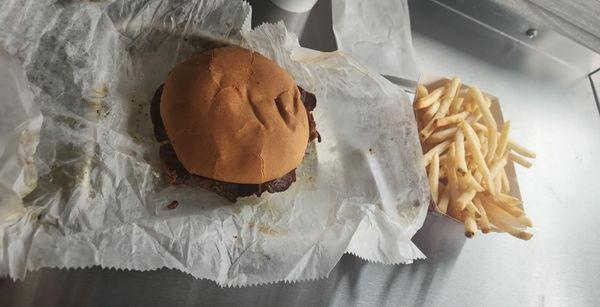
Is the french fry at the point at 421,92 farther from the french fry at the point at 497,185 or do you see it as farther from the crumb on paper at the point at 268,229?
the crumb on paper at the point at 268,229

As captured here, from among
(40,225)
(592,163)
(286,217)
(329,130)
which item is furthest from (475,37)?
(40,225)

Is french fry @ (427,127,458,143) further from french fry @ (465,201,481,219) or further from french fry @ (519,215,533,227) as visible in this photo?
french fry @ (519,215,533,227)

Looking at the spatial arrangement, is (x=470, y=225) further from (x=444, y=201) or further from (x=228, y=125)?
(x=228, y=125)

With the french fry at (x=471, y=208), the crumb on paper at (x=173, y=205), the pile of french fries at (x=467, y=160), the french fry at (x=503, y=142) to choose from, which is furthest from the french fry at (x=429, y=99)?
the crumb on paper at (x=173, y=205)

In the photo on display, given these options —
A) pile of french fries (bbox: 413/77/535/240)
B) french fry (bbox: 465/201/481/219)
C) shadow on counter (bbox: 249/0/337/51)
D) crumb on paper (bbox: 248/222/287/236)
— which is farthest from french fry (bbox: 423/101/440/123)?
crumb on paper (bbox: 248/222/287/236)

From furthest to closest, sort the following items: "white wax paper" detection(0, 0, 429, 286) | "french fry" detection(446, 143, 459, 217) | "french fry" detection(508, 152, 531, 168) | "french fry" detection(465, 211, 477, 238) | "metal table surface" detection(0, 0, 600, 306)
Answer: "french fry" detection(508, 152, 531, 168) < "french fry" detection(446, 143, 459, 217) < "french fry" detection(465, 211, 477, 238) < "metal table surface" detection(0, 0, 600, 306) < "white wax paper" detection(0, 0, 429, 286)

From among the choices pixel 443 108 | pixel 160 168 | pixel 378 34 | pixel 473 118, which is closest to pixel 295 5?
pixel 378 34
